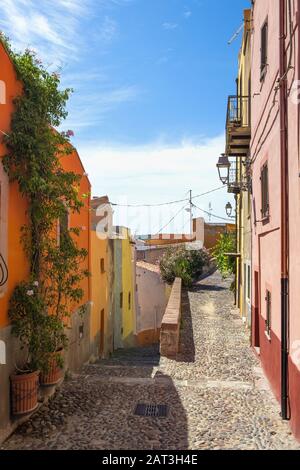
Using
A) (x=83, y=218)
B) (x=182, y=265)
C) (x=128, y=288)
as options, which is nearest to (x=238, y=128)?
(x=83, y=218)

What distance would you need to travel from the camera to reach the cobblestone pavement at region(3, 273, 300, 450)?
5.08 metres

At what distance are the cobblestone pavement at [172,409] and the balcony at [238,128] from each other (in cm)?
580

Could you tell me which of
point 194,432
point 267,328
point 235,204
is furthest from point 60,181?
point 235,204

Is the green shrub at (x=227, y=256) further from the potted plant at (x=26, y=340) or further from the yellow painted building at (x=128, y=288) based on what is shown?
the potted plant at (x=26, y=340)

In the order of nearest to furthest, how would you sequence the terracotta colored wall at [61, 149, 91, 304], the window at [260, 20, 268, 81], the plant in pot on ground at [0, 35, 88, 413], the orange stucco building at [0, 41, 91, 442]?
the orange stucco building at [0, 41, 91, 442] < the plant in pot on ground at [0, 35, 88, 413] < the window at [260, 20, 268, 81] < the terracotta colored wall at [61, 149, 91, 304]

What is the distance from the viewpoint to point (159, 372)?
8305mm

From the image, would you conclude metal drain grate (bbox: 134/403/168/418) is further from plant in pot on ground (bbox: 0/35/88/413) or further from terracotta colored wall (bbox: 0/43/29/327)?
terracotta colored wall (bbox: 0/43/29/327)

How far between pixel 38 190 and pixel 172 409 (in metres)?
4.02

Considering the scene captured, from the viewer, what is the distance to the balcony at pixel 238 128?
35.9 feet

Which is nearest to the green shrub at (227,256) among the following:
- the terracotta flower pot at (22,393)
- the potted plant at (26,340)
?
the potted plant at (26,340)

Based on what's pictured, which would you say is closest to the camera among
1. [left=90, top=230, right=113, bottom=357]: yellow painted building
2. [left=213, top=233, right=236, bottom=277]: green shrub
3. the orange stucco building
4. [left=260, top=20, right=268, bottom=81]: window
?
the orange stucco building

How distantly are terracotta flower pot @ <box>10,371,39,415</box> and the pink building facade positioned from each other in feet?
11.8

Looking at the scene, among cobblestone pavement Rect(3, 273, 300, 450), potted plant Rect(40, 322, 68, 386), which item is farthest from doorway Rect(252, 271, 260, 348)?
potted plant Rect(40, 322, 68, 386)

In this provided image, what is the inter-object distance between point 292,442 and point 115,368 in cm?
504
